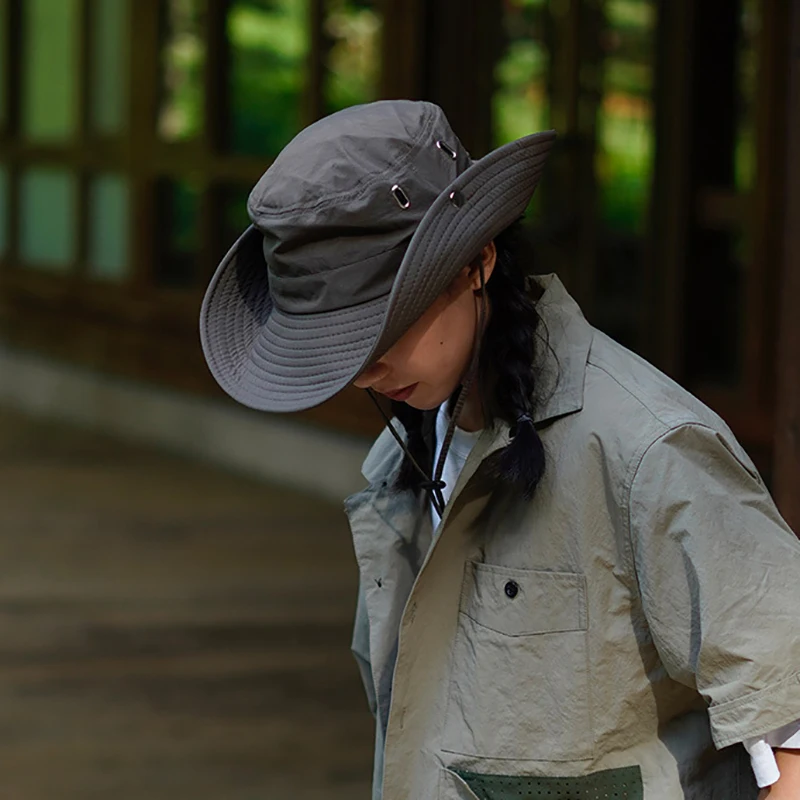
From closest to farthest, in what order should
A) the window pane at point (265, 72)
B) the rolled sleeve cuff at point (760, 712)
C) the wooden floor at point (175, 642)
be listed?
the rolled sleeve cuff at point (760, 712)
the wooden floor at point (175, 642)
the window pane at point (265, 72)

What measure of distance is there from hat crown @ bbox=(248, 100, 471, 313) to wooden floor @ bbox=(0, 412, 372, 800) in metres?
2.35

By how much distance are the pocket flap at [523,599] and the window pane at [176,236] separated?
20.1 feet

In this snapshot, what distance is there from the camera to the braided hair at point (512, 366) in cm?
155

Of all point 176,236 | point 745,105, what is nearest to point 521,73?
point 745,105

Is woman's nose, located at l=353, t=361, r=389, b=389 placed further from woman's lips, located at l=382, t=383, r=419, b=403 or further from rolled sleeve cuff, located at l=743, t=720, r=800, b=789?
rolled sleeve cuff, located at l=743, t=720, r=800, b=789

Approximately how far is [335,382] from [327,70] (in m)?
5.39

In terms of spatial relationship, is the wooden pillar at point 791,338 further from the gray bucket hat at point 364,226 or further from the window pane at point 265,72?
the window pane at point 265,72

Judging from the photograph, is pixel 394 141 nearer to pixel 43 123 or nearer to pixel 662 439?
pixel 662 439

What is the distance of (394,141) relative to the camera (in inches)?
59.7

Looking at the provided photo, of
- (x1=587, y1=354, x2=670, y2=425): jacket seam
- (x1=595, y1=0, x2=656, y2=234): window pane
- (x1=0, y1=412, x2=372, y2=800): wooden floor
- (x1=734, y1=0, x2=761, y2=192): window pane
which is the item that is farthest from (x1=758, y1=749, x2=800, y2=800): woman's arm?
(x1=595, y1=0, x2=656, y2=234): window pane

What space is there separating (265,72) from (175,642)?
10.6 ft

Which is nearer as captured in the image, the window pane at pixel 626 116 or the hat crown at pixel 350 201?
the hat crown at pixel 350 201

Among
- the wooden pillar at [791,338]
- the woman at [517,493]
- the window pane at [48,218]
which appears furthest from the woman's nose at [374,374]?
the window pane at [48,218]

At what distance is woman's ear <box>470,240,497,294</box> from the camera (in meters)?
1.60
